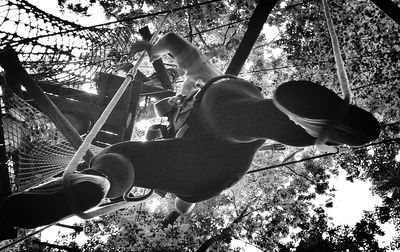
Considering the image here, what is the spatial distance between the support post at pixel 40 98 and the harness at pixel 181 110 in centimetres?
68

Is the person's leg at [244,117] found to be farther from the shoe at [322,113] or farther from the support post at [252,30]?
the support post at [252,30]

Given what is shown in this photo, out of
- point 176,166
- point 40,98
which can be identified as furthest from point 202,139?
point 40,98

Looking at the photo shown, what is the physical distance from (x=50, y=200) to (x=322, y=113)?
1.37 meters

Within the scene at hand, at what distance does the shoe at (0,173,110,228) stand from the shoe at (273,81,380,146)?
101 cm

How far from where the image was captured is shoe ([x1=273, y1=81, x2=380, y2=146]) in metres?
1.26

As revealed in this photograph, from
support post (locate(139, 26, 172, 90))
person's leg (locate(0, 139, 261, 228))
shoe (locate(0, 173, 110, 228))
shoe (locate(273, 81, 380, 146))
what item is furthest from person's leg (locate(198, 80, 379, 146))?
support post (locate(139, 26, 172, 90))

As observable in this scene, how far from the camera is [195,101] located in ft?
6.18

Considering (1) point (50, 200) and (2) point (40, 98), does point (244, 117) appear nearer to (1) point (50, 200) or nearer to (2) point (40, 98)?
(1) point (50, 200)

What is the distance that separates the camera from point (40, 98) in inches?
91.9

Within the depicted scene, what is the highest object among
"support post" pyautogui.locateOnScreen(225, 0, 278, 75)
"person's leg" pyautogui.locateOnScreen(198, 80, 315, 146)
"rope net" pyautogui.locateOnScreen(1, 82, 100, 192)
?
"support post" pyautogui.locateOnScreen(225, 0, 278, 75)

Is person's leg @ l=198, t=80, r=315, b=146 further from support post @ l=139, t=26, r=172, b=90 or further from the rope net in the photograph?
support post @ l=139, t=26, r=172, b=90

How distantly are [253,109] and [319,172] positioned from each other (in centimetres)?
1165

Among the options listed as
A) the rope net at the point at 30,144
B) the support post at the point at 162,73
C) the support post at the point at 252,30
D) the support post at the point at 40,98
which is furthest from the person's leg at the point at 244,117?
the support post at the point at 162,73

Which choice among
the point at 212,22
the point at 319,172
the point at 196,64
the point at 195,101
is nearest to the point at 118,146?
the point at 195,101
